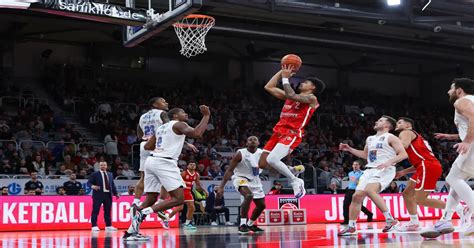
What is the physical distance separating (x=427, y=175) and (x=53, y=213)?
9.45 metres

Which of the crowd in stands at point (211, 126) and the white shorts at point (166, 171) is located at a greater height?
A: the crowd in stands at point (211, 126)

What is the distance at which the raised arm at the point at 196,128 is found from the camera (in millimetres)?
9195

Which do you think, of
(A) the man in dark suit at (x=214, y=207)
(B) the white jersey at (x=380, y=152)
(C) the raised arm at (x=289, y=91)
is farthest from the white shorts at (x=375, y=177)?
Answer: (A) the man in dark suit at (x=214, y=207)

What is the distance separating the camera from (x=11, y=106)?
2614cm

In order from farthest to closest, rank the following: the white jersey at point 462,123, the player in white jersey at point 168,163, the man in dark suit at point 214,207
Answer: the man in dark suit at point 214,207 → the player in white jersey at point 168,163 → the white jersey at point 462,123

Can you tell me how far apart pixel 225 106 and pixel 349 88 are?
10.9 metres

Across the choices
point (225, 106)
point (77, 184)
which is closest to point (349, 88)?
point (225, 106)

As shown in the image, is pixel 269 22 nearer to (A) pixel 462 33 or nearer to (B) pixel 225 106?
(B) pixel 225 106

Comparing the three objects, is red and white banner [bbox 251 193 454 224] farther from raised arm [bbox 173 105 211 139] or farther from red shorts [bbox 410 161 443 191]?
raised arm [bbox 173 105 211 139]

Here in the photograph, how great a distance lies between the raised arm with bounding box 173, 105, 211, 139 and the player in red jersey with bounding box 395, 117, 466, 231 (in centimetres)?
384

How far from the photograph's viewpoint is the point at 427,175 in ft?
36.9

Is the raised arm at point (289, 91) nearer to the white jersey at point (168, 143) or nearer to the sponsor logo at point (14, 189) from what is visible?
the white jersey at point (168, 143)

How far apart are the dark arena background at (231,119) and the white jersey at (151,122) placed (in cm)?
8

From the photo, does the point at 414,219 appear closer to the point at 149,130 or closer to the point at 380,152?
the point at 380,152
